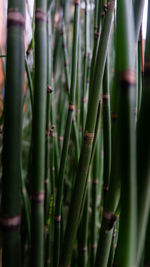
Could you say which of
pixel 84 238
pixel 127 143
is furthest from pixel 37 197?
pixel 84 238

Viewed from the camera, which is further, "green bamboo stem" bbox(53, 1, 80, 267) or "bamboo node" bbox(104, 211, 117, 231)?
"green bamboo stem" bbox(53, 1, 80, 267)

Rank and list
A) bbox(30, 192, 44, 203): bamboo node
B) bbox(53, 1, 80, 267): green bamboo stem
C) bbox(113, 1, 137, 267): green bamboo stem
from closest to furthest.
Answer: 1. bbox(113, 1, 137, 267): green bamboo stem
2. bbox(30, 192, 44, 203): bamboo node
3. bbox(53, 1, 80, 267): green bamboo stem

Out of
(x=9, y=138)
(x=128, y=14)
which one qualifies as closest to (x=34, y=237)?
(x=9, y=138)

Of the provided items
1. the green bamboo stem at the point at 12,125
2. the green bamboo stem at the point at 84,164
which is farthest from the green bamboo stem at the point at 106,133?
the green bamboo stem at the point at 12,125

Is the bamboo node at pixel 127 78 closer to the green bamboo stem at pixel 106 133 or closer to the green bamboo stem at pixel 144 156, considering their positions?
the green bamboo stem at pixel 144 156

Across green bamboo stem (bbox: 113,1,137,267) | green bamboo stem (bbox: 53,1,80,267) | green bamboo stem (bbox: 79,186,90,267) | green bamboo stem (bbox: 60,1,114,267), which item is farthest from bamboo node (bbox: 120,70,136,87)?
green bamboo stem (bbox: 79,186,90,267)

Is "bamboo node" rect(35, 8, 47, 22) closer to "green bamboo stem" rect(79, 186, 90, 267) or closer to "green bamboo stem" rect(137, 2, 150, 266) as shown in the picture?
"green bamboo stem" rect(137, 2, 150, 266)

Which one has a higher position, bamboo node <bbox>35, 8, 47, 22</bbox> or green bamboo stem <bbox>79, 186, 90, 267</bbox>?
bamboo node <bbox>35, 8, 47, 22</bbox>
